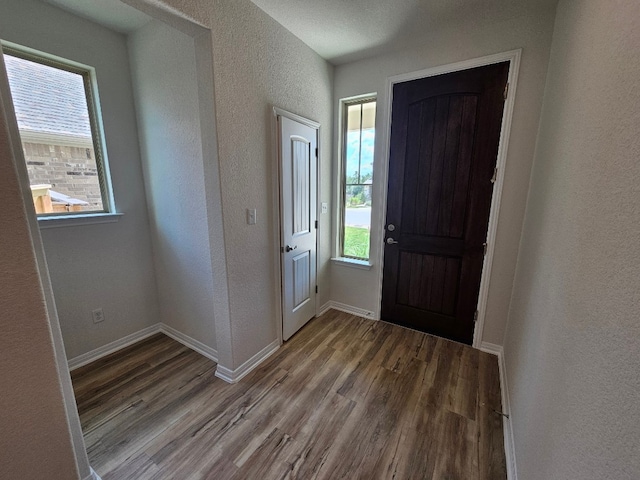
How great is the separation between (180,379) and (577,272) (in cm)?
245

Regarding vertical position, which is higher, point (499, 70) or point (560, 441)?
point (499, 70)

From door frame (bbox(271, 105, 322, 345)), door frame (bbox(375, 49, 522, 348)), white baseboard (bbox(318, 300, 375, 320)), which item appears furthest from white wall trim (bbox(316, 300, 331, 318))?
door frame (bbox(375, 49, 522, 348))

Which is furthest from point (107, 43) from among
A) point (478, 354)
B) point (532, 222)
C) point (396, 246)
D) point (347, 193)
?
point (478, 354)

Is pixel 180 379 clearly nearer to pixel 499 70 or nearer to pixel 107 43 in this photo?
pixel 107 43

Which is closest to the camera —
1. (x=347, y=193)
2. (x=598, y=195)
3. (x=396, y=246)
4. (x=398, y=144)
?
(x=598, y=195)

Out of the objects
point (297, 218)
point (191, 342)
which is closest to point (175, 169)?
point (297, 218)

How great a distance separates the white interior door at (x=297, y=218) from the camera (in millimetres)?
2146

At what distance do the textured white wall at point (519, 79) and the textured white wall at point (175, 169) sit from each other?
62.5 inches

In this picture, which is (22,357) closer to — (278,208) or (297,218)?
(278,208)

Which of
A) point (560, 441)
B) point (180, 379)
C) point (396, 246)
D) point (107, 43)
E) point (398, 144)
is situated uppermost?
point (107, 43)

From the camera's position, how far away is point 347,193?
289 centimetres

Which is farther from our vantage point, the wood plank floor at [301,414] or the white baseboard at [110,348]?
the white baseboard at [110,348]

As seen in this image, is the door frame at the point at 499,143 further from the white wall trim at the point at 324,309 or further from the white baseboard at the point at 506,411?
the white wall trim at the point at 324,309

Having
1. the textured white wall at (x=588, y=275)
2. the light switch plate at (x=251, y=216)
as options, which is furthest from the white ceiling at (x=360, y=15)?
the light switch plate at (x=251, y=216)
